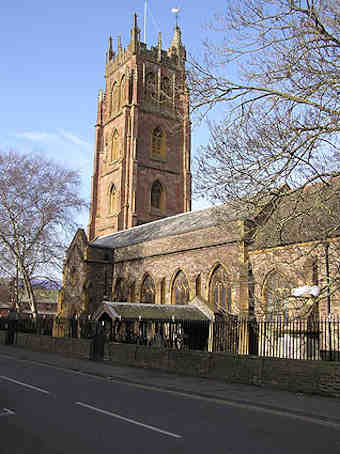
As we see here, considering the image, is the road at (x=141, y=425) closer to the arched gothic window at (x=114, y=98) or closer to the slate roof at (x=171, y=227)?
the slate roof at (x=171, y=227)

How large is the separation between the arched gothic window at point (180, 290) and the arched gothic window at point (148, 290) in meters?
2.13

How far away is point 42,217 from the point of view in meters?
33.0

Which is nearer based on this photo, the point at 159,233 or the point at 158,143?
the point at 159,233

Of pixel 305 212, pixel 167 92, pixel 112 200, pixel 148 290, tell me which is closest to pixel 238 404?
pixel 305 212

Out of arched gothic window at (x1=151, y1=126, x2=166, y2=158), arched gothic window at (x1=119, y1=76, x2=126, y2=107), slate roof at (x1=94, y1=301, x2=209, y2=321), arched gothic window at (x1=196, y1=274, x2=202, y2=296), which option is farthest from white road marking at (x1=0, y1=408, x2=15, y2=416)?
arched gothic window at (x1=119, y1=76, x2=126, y2=107)

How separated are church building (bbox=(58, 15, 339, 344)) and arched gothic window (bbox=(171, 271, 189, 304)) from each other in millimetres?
63

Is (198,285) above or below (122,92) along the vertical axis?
below

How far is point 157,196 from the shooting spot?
48.9 metres

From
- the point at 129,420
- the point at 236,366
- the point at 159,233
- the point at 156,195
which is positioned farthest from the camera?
the point at 156,195

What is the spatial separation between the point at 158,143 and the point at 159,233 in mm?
21268

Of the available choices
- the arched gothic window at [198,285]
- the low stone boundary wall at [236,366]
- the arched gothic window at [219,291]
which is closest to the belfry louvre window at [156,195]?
the arched gothic window at [198,285]

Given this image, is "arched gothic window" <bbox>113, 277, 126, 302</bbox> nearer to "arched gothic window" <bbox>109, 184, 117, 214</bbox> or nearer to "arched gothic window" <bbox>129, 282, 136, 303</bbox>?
"arched gothic window" <bbox>129, 282, 136, 303</bbox>

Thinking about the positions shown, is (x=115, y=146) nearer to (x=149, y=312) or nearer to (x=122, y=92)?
(x=122, y=92)

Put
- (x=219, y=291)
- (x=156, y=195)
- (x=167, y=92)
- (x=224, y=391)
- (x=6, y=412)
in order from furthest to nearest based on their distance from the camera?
(x=156, y=195), (x=219, y=291), (x=167, y=92), (x=224, y=391), (x=6, y=412)
